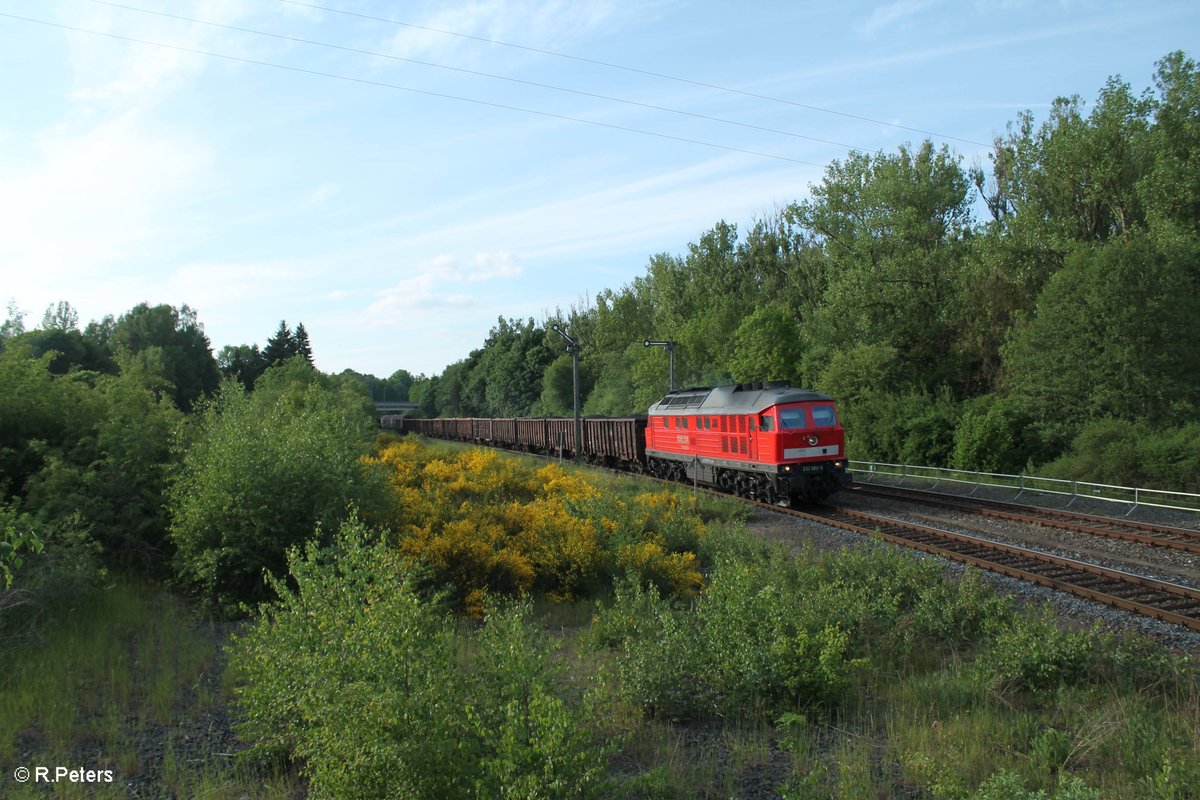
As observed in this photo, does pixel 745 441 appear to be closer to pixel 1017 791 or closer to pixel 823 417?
pixel 823 417

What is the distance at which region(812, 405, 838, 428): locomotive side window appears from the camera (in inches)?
806

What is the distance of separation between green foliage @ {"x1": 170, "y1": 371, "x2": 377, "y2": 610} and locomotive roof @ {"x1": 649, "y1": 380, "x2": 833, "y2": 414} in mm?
12072

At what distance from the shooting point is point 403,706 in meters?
4.80

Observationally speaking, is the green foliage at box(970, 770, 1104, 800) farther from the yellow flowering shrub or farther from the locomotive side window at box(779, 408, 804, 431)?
the locomotive side window at box(779, 408, 804, 431)

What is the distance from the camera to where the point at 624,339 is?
7062 cm

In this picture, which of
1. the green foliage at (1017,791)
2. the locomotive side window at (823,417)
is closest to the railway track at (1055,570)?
the locomotive side window at (823,417)

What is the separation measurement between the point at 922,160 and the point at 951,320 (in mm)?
9471

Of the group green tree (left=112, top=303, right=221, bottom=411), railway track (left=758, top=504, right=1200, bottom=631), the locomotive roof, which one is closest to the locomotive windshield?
the locomotive roof

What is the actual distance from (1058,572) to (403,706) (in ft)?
38.2

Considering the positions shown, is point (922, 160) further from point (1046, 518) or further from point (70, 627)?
point (70, 627)

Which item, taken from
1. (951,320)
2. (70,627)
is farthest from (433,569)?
(951,320)

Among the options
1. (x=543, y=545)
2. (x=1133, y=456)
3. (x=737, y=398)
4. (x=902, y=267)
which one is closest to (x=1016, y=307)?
(x=902, y=267)

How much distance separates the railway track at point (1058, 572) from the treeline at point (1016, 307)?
32.9 feet

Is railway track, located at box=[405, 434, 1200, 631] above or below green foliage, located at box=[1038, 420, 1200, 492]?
below
